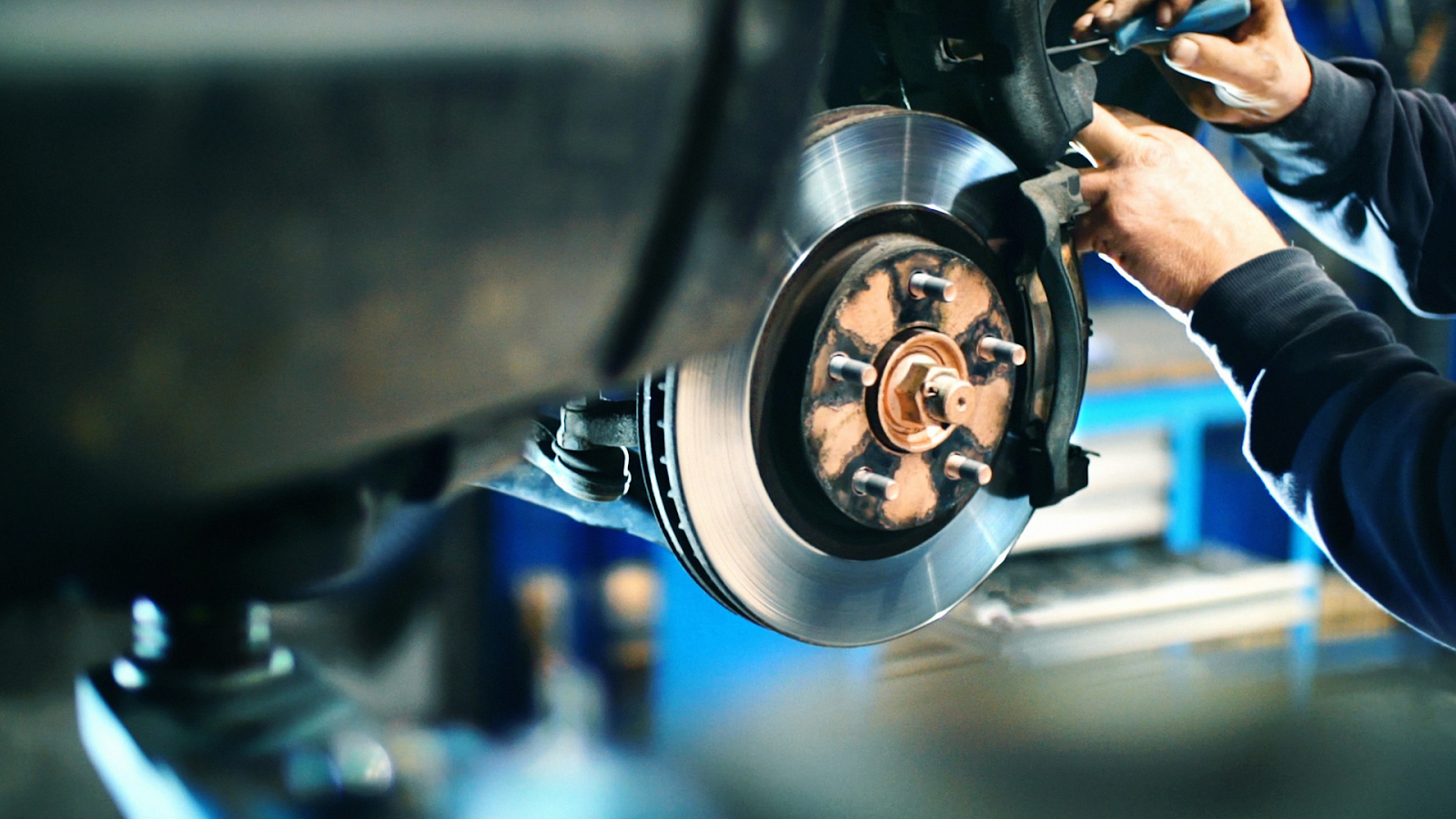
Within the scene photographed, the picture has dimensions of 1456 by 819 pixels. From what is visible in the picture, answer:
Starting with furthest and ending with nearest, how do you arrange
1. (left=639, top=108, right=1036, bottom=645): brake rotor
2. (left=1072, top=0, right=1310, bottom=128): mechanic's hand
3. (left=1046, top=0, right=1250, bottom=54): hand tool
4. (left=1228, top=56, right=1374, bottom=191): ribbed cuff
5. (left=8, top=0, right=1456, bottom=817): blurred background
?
(left=8, top=0, right=1456, bottom=817): blurred background < (left=1228, top=56, right=1374, bottom=191): ribbed cuff < (left=1072, top=0, right=1310, bottom=128): mechanic's hand < (left=1046, top=0, right=1250, bottom=54): hand tool < (left=639, top=108, right=1036, bottom=645): brake rotor

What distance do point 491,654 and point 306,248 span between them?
2.00 metres

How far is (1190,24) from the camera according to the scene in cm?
67

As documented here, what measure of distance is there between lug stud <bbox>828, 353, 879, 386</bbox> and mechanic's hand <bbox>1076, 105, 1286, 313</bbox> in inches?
10.0

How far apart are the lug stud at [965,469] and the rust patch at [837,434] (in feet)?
0.15

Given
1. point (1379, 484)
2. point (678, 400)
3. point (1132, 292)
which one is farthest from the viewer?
point (1132, 292)

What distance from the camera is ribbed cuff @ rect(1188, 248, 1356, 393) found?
2.34 feet

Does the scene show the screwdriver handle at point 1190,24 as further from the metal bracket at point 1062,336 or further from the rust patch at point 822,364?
the rust patch at point 822,364

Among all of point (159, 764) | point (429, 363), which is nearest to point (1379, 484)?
point (429, 363)

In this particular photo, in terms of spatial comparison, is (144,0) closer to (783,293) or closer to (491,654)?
(783,293)

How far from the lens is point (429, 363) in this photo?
25cm

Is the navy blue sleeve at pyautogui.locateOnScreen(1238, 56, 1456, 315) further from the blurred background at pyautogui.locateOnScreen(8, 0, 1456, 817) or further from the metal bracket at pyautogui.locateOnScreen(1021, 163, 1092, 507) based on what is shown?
the blurred background at pyautogui.locateOnScreen(8, 0, 1456, 817)

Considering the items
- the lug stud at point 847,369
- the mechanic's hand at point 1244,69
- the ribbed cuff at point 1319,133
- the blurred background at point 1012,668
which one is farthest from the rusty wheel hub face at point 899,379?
the blurred background at point 1012,668

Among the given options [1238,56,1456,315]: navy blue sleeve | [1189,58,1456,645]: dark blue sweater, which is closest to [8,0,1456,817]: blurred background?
[1238,56,1456,315]: navy blue sleeve

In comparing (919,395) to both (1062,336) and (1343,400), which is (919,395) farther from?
(1343,400)
